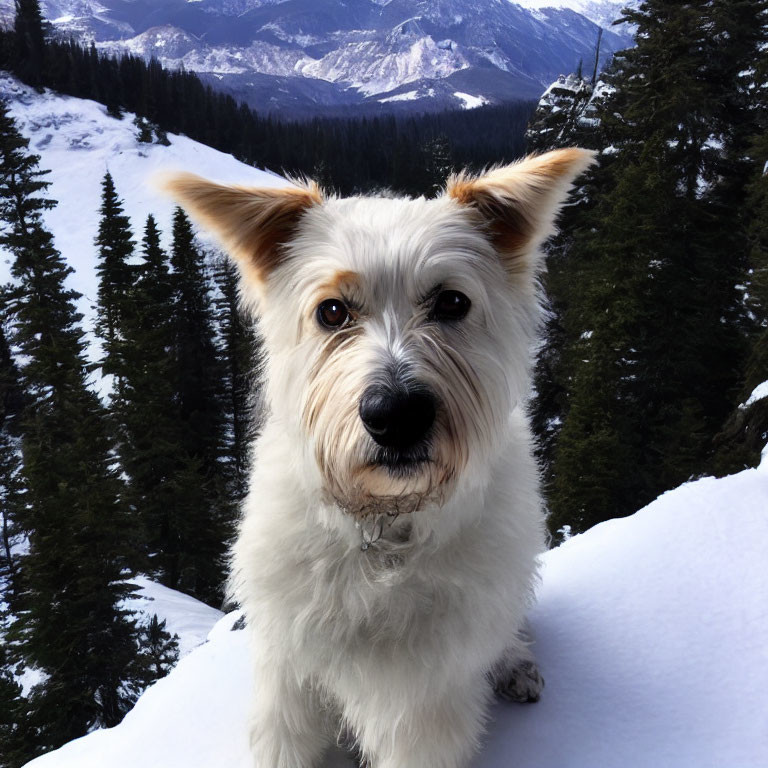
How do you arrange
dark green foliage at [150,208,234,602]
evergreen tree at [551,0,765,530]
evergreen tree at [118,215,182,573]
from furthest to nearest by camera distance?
1. dark green foliage at [150,208,234,602]
2. evergreen tree at [118,215,182,573]
3. evergreen tree at [551,0,765,530]

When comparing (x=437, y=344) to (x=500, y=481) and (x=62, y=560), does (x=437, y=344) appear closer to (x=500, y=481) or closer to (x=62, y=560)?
(x=500, y=481)

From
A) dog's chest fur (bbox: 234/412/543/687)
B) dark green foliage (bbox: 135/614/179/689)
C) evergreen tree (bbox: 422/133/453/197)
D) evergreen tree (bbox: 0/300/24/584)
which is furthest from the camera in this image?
evergreen tree (bbox: 422/133/453/197)

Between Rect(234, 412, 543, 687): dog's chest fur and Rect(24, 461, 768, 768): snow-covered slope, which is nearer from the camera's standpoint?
Rect(234, 412, 543, 687): dog's chest fur

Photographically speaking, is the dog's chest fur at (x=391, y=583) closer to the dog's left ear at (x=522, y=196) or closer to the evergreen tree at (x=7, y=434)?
the dog's left ear at (x=522, y=196)

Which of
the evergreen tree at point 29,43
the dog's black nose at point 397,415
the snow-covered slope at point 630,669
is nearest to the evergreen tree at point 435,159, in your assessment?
the evergreen tree at point 29,43

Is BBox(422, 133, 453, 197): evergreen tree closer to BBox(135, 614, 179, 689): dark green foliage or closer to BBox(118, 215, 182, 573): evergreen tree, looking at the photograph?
BBox(118, 215, 182, 573): evergreen tree

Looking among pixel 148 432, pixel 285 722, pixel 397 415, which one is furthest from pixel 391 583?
pixel 148 432

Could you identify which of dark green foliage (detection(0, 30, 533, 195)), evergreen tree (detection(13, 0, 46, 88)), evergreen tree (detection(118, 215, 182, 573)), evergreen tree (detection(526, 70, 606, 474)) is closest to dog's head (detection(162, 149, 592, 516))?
evergreen tree (detection(526, 70, 606, 474))
